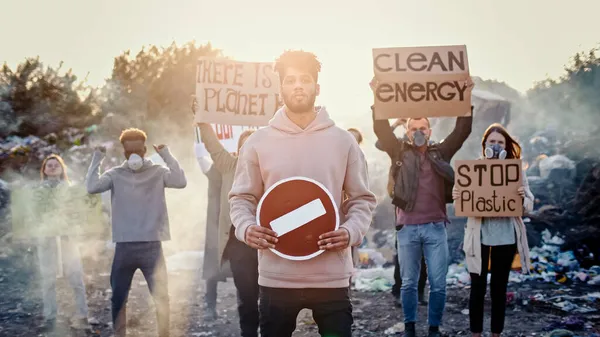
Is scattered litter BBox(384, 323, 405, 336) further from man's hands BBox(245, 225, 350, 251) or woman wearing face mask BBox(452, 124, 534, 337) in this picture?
man's hands BBox(245, 225, 350, 251)

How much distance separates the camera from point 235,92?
6.10m

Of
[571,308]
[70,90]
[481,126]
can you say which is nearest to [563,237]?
[571,308]

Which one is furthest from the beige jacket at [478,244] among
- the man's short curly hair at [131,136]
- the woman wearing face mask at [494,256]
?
the man's short curly hair at [131,136]

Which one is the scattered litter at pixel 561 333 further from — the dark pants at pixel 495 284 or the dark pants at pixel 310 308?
the dark pants at pixel 310 308

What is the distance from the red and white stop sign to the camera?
256cm

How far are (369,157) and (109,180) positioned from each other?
1116cm

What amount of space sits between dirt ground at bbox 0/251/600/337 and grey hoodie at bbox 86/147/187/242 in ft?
5.25

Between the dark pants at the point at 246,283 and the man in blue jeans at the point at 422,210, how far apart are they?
1303 millimetres

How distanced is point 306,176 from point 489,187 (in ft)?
9.38

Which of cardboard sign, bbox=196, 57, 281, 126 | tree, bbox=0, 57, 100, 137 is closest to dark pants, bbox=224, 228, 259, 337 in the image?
cardboard sign, bbox=196, 57, 281, 126

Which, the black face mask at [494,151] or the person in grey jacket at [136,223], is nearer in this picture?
the person in grey jacket at [136,223]

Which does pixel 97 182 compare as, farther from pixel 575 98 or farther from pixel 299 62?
pixel 575 98

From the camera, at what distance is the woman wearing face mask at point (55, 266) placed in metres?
6.41

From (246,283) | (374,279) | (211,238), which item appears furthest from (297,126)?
(374,279)
